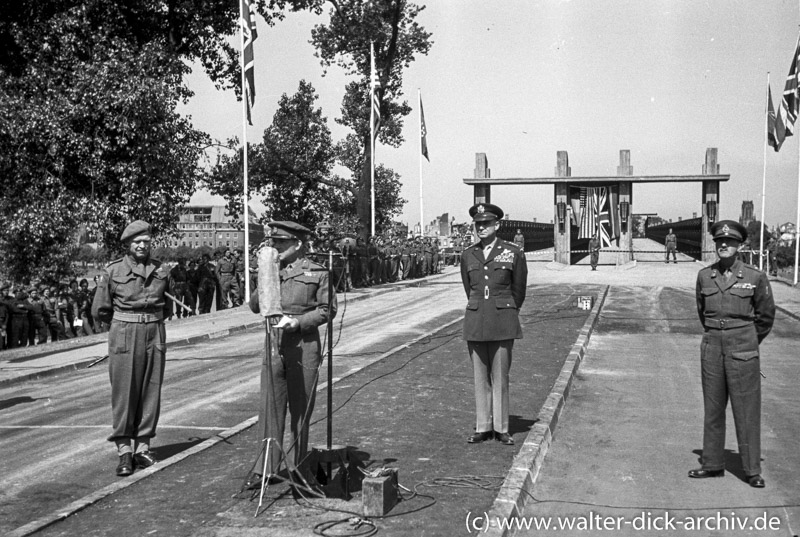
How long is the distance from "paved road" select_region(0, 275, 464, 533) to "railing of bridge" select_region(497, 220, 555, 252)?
23899 millimetres

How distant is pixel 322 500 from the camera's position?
237 inches

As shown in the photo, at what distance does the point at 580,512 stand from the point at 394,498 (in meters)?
1.35

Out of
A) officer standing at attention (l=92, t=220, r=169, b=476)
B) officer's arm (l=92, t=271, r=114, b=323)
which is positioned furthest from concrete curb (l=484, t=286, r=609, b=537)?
officer's arm (l=92, t=271, r=114, b=323)

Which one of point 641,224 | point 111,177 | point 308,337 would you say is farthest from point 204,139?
point 641,224

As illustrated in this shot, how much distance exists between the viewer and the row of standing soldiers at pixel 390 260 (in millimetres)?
31234

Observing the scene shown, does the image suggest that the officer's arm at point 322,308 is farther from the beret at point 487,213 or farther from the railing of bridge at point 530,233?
the railing of bridge at point 530,233

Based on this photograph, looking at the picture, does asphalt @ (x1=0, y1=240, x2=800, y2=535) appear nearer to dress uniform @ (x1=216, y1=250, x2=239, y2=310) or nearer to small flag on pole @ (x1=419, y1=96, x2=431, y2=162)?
dress uniform @ (x1=216, y1=250, x2=239, y2=310)

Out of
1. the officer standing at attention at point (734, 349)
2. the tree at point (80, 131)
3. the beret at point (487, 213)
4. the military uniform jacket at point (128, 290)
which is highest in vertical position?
the tree at point (80, 131)

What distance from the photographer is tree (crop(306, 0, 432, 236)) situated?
38.4 metres

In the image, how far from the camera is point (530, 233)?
197 ft

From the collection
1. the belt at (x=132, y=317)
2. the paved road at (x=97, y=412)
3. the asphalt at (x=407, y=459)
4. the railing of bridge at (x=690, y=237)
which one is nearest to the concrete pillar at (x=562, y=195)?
the railing of bridge at (x=690, y=237)

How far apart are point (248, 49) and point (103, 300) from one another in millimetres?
18143

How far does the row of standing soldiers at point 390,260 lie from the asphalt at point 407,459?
14376 millimetres

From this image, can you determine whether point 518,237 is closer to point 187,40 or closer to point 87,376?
point 187,40
